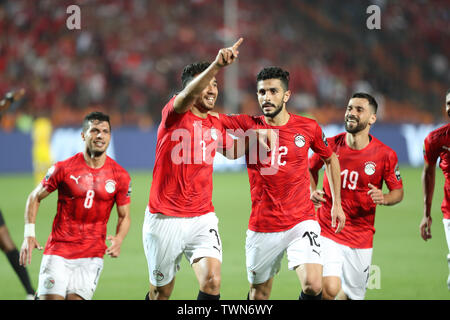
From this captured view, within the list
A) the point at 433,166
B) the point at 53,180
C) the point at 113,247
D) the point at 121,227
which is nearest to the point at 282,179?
the point at 121,227

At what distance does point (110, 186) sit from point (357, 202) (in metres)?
2.31

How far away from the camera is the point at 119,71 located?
898 inches

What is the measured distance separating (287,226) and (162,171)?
120cm

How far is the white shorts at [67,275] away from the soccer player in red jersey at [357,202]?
212 centimetres

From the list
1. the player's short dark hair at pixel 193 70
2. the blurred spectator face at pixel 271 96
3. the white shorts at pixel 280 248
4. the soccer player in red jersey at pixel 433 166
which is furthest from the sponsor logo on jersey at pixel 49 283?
the soccer player in red jersey at pixel 433 166

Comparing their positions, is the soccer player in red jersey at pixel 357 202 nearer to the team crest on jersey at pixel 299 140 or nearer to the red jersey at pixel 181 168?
the team crest on jersey at pixel 299 140

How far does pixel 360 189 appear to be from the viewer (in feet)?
20.3

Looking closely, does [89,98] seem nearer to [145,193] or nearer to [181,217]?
[145,193]

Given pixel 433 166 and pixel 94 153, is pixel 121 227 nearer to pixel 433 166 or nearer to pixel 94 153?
pixel 94 153

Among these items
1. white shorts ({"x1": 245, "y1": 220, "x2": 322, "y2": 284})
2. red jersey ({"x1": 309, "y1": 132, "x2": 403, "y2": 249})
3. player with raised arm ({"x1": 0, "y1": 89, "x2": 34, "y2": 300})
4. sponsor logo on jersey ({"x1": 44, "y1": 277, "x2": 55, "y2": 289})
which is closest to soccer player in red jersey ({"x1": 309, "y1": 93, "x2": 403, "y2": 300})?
red jersey ({"x1": 309, "y1": 132, "x2": 403, "y2": 249})

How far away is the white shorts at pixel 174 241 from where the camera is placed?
544cm

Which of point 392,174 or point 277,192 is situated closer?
point 277,192

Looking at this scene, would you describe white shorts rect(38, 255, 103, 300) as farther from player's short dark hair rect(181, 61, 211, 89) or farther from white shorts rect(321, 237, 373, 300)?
white shorts rect(321, 237, 373, 300)
